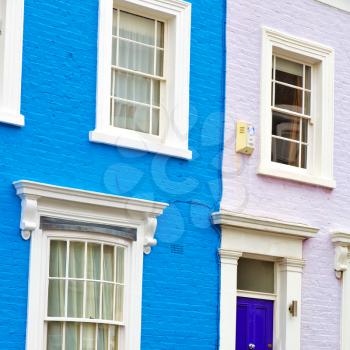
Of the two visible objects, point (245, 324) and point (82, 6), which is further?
point (245, 324)

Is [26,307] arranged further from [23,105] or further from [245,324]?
[245,324]

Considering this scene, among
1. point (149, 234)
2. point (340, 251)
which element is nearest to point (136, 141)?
point (149, 234)

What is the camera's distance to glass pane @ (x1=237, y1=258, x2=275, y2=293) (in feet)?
54.9

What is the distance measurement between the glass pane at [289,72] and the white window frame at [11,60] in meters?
4.79

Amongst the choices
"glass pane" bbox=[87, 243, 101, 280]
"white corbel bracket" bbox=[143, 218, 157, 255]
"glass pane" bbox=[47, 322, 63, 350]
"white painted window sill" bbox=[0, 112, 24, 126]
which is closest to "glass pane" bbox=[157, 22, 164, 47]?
"white corbel bracket" bbox=[143, 218, 157, 255]

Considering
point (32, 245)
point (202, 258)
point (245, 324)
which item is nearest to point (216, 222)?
point (202, 258)

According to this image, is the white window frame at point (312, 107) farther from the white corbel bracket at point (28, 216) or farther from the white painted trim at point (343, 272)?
the white corbel bracket at point (28, 216)

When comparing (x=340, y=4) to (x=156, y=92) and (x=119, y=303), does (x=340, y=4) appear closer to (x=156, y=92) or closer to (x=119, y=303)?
(x=156, y=92)

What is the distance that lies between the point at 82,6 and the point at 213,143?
2.77 metres

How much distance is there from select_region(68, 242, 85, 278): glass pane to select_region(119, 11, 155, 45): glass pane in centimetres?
303

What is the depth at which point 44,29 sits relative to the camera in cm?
1457

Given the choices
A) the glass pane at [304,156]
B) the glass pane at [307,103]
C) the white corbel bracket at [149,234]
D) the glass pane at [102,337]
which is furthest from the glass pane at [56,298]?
the glass pane at [307,103]

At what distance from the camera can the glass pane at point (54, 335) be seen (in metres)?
14.1

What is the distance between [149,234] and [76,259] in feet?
3.73
